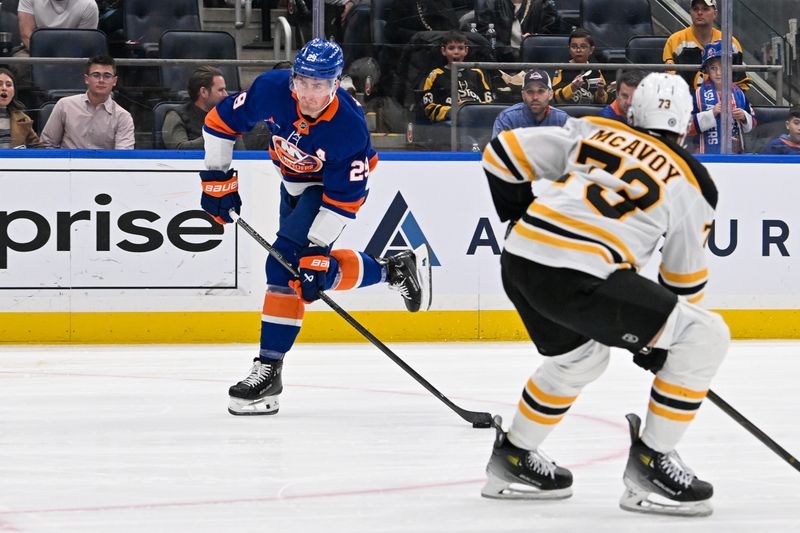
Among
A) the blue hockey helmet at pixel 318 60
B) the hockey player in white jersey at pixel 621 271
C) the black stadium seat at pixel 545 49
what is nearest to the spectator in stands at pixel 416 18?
the black stadium seat at pixel 545 49

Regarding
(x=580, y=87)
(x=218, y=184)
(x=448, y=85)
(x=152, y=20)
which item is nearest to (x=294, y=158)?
(x=218, y=184)

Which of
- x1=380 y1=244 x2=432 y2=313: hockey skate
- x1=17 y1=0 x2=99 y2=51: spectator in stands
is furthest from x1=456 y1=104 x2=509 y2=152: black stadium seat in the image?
x1=17 y1=0 x2=99 y2=51: spectator in stands

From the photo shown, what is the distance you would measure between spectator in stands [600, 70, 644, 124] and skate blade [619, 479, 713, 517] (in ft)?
12.0

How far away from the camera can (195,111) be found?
6113 mm

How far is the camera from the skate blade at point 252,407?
4.16 metres

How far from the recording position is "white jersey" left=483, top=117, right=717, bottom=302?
259 centimetres

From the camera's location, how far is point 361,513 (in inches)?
106

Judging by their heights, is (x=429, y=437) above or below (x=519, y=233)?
below

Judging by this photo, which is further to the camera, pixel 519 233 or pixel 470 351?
pixel 470 351

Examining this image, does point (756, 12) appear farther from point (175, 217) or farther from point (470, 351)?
point (175, 217)

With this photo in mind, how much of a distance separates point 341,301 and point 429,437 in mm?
2609

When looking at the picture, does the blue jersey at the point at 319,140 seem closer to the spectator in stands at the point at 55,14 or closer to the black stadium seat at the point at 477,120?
the black stadium seat at the point at 477,120

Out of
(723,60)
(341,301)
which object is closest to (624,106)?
(723,60)

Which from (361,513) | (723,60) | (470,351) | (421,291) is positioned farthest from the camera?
(723,60)
